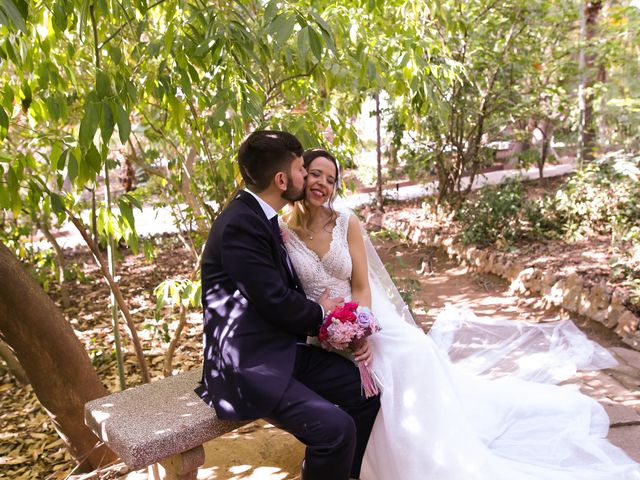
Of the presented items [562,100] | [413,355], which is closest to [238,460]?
[413,355]

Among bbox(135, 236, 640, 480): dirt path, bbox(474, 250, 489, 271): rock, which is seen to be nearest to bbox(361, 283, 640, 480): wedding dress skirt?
bbox(135, 236, 640, 480): dirt path

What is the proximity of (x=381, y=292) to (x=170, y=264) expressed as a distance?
6.65 meters

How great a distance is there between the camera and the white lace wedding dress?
2480 millimetres

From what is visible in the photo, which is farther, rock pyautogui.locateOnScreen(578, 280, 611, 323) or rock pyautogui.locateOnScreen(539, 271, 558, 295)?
rock pyautogui.locateOnScreen(539, 271, 558, 295)

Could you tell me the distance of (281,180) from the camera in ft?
8.21

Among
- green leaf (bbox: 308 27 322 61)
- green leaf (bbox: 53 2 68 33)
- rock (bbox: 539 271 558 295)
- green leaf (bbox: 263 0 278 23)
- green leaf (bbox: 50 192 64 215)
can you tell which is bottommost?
rock (bbox: 539 271 558 295)

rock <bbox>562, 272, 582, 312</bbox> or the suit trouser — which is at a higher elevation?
the suit trouser

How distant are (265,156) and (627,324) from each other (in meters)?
3.88

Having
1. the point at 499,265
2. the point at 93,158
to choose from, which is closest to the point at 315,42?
the point at 93,158

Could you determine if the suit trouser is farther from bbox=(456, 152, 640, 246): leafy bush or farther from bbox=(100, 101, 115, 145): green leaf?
bbox=(456, 152, 640, 246): leafy bush

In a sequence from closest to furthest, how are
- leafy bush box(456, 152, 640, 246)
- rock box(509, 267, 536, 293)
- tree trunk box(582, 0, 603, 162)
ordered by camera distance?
rock box(509, 267, 536, 293) < leafy bush box(456, 152, 640, 246) < tree trunk box(582, 0, 603, 162)

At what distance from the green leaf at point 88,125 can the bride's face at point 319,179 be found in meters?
1.10

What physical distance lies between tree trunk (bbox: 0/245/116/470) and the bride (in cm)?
136

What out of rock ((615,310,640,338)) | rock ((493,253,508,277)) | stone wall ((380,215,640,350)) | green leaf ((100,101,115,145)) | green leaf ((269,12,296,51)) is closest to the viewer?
green leaf ((269,12,296,51))
